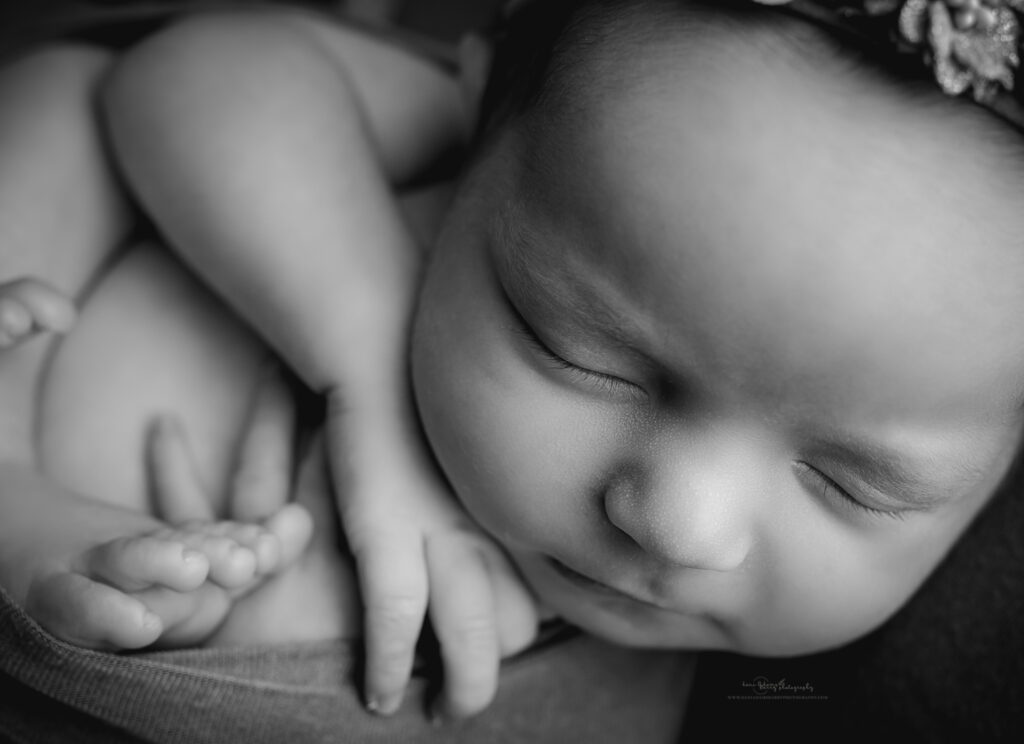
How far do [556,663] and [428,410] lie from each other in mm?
322

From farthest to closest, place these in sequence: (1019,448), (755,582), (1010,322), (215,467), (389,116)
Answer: (389,116) → (215,467) → (1019,448) → (755,582) → (1010,322)

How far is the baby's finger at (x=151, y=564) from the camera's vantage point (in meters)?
0.75

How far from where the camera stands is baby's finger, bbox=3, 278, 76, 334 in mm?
889

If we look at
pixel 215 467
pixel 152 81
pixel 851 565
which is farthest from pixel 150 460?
pixel 851 565

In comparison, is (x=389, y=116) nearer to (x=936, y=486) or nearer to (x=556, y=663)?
(x=556, y=663)

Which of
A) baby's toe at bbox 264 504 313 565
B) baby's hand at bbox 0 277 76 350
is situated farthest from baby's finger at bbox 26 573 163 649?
baby's hand at bbox 0 277 76 350

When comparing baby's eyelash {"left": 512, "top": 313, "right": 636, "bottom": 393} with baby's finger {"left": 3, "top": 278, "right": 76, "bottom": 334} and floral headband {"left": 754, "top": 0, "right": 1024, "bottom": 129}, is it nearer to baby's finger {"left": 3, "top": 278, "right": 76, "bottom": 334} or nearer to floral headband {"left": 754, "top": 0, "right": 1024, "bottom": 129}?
floral headband {"left": 754, "top": 0, "right": 1024, "bottom": 129}

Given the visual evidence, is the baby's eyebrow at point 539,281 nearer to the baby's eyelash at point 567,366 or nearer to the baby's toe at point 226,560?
the baby's eyelash at point 567,366

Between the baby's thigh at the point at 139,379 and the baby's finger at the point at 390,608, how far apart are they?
0.24 metres

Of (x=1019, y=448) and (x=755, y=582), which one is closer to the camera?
(x=755, y=582)

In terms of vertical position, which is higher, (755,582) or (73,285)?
(755,582)

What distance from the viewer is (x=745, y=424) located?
718 mm

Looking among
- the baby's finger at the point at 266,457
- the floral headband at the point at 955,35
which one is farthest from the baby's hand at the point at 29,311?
the floral headband at the point at 955,35

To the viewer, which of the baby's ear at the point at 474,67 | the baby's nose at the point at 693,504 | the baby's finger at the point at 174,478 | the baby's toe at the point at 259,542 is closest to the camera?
the baby's nose at the point at 693,504
